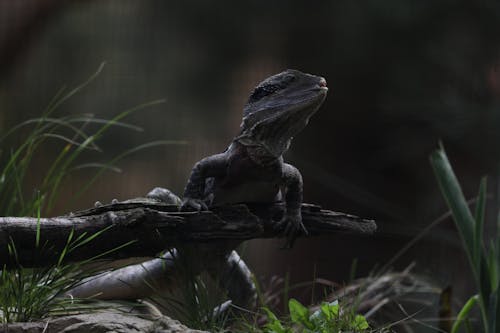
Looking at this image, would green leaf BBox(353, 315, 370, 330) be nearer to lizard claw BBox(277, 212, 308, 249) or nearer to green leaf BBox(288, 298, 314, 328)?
green leaf BBox(288, 298, 314, 328)

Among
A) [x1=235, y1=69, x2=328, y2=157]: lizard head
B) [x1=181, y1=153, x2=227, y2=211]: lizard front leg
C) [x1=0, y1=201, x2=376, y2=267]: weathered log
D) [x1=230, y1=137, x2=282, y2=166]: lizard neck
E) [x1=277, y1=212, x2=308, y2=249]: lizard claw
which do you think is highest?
[x1=235, y1=69, x2=328, y2=157]: lizard head

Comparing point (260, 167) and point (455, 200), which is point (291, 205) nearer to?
point (260, 167)

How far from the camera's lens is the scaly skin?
2135 millimetres

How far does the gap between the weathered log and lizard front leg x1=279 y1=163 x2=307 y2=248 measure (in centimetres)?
11

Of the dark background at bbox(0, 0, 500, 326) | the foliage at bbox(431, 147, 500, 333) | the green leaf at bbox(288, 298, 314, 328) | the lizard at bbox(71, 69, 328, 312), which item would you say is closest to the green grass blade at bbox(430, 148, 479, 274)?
the foliage at bbox(431, 147, 500, 333)

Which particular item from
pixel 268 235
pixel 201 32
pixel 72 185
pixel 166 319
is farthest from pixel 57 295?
pixel 201 32

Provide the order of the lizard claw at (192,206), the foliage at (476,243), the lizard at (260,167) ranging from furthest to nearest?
1. the foliage at (476,243)
2. the lizard at (260,167)
3. the lizard claw at (192,206)

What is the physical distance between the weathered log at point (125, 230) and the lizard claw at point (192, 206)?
2cm

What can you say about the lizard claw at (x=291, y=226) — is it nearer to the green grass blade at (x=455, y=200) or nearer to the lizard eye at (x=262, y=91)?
the lizard eye at (x=262, y=91)

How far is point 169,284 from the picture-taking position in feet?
7.52

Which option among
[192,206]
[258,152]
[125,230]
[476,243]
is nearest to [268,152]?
[258,152]

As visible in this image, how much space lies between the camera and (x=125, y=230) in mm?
1924

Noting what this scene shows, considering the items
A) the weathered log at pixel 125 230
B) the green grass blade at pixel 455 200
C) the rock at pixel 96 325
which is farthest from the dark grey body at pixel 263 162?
the green grass blade at pixel 455 200

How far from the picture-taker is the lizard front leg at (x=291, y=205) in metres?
2.14
